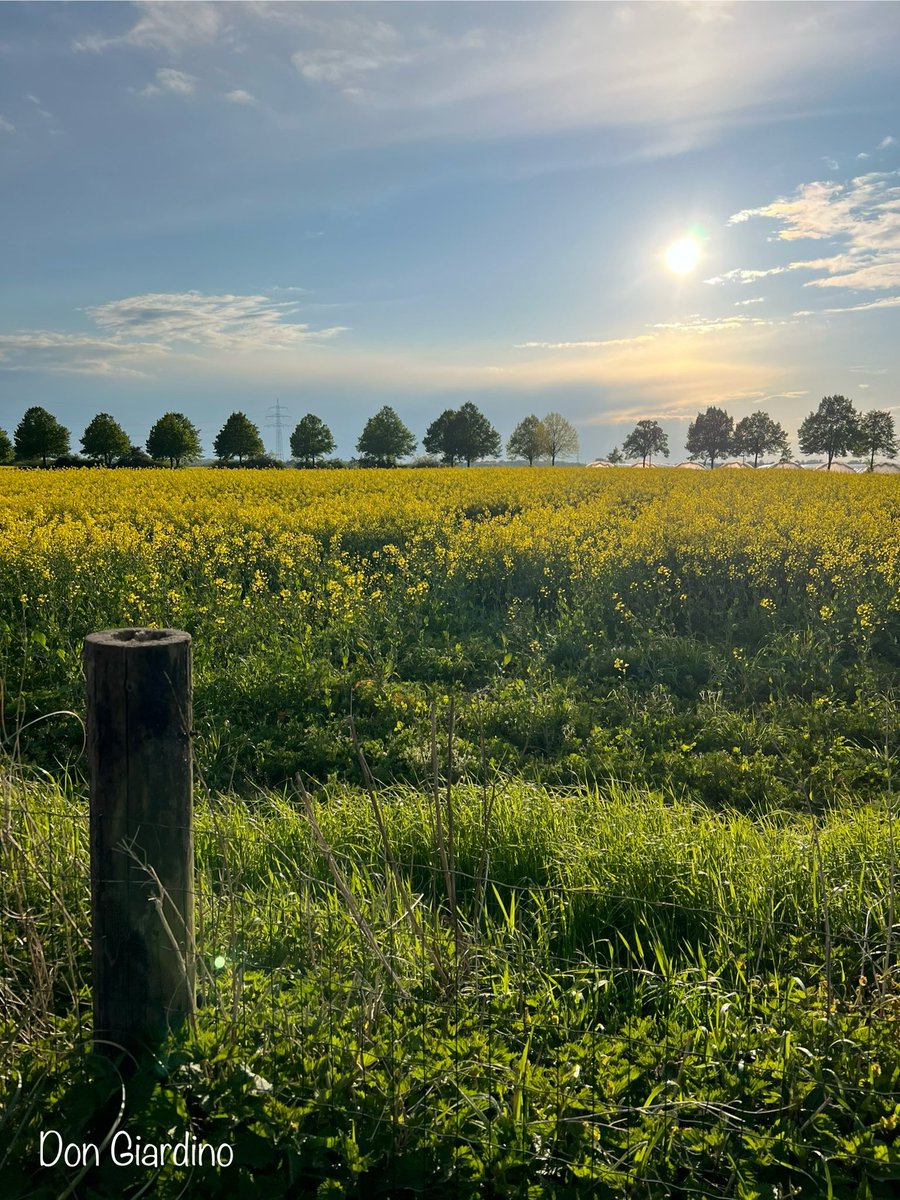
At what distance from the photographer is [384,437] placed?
65812 mm

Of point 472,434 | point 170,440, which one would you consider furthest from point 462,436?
point 170,440

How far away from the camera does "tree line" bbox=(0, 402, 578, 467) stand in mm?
50719

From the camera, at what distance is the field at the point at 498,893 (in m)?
2.39

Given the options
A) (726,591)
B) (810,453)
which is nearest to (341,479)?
(726,591)

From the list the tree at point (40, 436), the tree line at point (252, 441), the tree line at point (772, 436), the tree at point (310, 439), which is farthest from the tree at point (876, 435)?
the tree at point (40, 436)

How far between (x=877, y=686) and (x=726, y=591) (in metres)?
2.92

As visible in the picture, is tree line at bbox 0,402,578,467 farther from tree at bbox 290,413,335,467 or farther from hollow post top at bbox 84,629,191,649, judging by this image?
hollow post top at bbox 84,629,191,649

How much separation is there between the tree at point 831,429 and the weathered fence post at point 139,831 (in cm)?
8005

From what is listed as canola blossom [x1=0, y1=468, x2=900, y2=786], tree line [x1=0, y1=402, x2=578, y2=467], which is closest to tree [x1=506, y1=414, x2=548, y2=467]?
tree line [x1=0, y1=402, x2=578, y2=467]

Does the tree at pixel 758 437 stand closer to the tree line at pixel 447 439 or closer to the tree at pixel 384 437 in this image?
the tree line at pixel 447 439

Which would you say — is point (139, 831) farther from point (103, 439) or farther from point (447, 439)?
point (447, 439)

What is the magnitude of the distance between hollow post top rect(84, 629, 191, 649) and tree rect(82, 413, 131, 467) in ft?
170

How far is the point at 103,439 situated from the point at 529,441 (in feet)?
147

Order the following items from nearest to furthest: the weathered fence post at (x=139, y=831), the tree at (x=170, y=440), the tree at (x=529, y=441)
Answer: the weathered fence post at (x=139, y=831) < the tree at (x=170, y=440) < the tree at (x=529, y=441)
